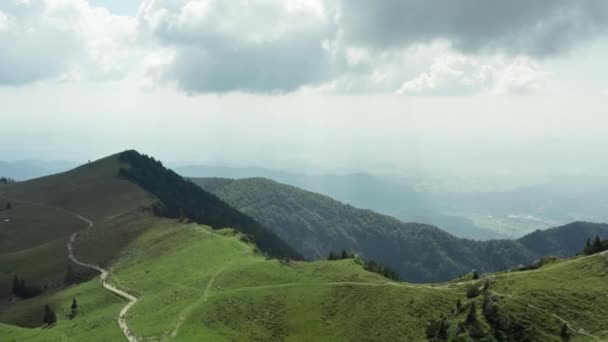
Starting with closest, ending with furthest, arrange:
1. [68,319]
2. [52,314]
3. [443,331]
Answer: [443,331], [68,319], [52,314]

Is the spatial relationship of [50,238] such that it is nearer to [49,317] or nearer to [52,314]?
[52,314]

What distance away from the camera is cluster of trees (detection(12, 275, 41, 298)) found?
122 meters

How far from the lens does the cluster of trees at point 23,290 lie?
4806 inches

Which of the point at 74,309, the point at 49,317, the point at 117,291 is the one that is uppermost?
the point at 117,291

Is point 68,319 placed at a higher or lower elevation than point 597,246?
lower

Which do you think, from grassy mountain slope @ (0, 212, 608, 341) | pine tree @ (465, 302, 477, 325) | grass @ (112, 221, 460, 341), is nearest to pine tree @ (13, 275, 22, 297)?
grassy mountain slope @ (0, 212, 608, 341)

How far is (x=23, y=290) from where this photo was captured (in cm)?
12269

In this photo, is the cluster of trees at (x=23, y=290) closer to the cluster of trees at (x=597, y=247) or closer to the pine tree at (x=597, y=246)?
the cluster of trees at (x=597, y=247)

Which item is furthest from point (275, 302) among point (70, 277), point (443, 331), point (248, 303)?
point (70, 277)

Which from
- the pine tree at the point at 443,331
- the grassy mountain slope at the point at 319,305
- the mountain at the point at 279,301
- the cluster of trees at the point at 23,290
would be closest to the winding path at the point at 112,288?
the mountain at the point at 279,301

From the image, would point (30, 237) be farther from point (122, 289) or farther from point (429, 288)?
point (429, 288)

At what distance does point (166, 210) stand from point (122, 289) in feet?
299

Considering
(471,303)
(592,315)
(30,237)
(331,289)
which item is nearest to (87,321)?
(331,289)

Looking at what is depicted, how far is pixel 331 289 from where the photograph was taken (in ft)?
273
